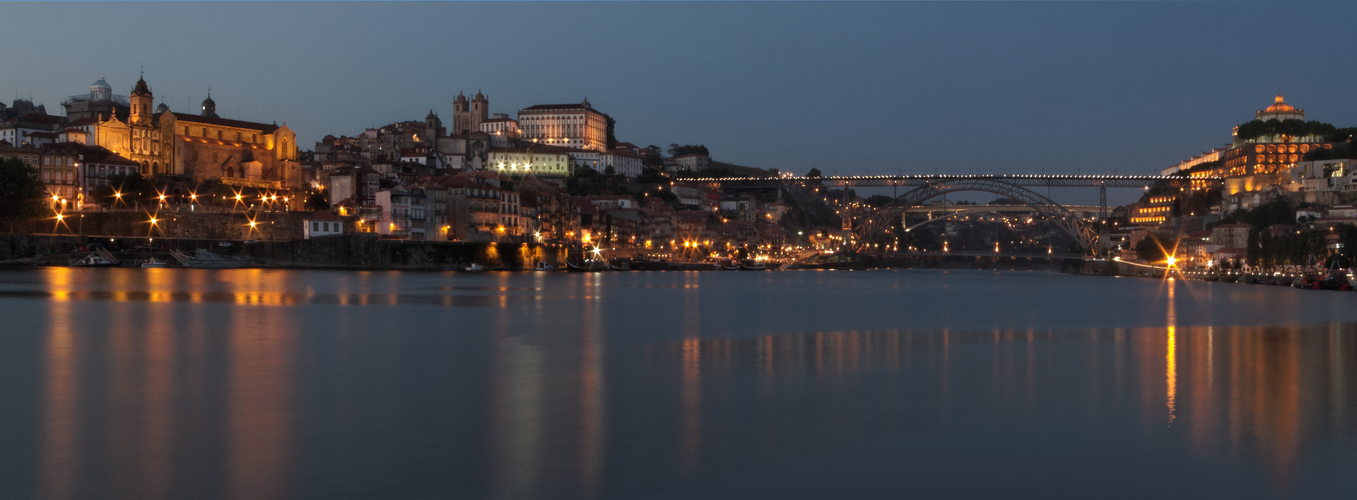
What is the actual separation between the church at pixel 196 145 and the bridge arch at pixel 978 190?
114 ft

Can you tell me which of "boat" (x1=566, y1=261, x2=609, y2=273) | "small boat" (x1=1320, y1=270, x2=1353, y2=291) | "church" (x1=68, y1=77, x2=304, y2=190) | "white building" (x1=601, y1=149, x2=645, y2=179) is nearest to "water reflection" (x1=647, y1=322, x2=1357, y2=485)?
"small boat" (x1=1320, y1=270, x2=1353, y2=291)

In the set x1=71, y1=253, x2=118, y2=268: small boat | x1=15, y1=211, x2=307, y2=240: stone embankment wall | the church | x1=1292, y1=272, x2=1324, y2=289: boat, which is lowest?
x1=1292, y1=272, x2=1324, y2=289: boat

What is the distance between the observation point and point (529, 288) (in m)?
27.9

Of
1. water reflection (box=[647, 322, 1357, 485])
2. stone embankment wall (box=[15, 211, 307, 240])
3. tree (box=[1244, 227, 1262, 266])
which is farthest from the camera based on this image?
tree (box=[1244, 227, 1262, 266])

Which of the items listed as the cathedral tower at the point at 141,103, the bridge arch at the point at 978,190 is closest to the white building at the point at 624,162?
the bridge arch at the point at 978,190

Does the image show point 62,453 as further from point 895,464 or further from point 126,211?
point 126,211

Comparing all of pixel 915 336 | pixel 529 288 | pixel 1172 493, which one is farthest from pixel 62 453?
pixel 529 288

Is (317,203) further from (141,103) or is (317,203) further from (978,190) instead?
(978,190)

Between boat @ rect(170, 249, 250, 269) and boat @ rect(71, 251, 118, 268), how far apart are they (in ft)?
7.60

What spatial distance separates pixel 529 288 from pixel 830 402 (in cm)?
2025

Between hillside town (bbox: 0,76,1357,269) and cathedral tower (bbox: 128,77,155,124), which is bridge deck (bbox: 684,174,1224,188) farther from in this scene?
cathedral tower (bbox: 128,77,155,124)

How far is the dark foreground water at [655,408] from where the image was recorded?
5699 millimetres

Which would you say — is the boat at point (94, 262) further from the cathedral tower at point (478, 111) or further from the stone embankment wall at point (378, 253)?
the cathedral tower at point (478, 111)

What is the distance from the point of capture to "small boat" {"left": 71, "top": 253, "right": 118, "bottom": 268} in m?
36.1
